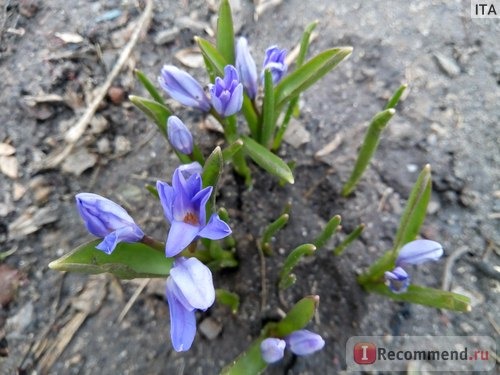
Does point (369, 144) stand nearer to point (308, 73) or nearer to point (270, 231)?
point (308, 73)

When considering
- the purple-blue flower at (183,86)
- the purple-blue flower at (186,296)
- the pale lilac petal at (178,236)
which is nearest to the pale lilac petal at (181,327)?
the purple-blue flower at (186,296)

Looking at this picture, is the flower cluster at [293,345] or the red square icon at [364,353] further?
the red square icon at [364,353]

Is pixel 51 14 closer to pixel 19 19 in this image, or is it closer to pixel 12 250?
pixel 19 19

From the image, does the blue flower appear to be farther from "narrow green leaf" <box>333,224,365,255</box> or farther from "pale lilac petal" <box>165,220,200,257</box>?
"pale lilac petal" <box>165,220,200,257</box>

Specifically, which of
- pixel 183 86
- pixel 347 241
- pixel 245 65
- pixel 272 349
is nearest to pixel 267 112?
pixel 245 65

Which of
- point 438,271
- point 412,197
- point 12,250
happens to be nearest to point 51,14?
point 12,250

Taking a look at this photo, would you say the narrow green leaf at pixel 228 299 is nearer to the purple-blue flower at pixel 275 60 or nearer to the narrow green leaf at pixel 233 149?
the narrow green leaf at pixel 233 149
